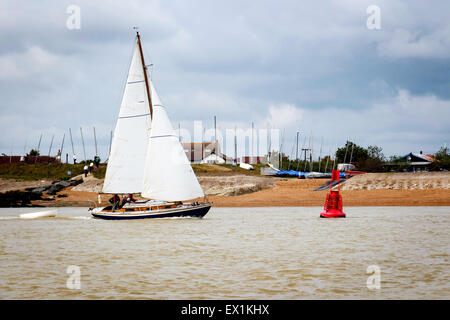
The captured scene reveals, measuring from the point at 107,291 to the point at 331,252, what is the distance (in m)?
10.9

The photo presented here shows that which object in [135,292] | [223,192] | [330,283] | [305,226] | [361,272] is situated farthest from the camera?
[223,192]

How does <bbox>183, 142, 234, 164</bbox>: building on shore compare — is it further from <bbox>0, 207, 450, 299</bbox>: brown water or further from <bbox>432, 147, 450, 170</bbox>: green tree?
<bbox>0, 207, 450, 299</bbox>: brown water

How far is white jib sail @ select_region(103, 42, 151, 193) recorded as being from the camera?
39344mm

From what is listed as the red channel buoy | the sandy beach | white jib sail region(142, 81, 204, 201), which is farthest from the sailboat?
the sandy beach

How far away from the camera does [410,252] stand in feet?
73.0

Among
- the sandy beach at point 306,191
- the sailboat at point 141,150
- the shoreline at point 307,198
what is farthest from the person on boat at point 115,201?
the sandy beach at point 306,191

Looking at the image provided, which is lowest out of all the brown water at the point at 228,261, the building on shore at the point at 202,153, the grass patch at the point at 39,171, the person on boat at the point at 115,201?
the brown water at the point at 228,261

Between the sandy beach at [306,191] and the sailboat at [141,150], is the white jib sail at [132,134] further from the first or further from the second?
the sandy beach at [306,191]

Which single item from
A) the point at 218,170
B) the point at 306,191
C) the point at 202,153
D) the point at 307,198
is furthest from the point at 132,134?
the point at 202,153

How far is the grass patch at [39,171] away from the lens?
3524 inches

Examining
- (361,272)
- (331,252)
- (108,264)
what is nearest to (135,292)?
(108,264)

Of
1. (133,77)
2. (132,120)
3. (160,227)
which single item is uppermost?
(133,77)

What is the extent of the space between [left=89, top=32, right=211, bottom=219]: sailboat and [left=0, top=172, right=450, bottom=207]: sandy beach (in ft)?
76.3

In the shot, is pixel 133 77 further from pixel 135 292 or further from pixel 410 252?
pixel 135 292
